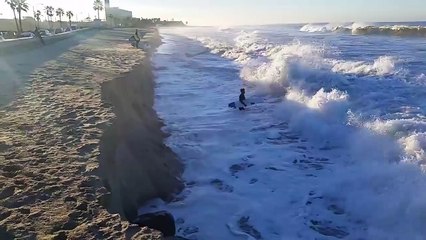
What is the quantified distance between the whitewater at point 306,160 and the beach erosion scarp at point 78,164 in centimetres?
62

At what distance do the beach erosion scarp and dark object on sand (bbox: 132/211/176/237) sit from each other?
0.24 m

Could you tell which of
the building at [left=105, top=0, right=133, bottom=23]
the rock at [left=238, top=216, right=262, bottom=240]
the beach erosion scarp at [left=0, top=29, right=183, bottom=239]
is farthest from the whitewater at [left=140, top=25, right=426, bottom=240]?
the building at [left=105, top=0, right=133, bottom=23]

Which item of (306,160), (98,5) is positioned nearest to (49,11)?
(98,5)

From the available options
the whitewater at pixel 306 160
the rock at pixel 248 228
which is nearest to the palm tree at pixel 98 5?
the whitewater at pixel 306 160

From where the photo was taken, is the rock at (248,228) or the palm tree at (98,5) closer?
the rock at (248,228)

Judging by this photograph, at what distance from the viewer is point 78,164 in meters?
5.62

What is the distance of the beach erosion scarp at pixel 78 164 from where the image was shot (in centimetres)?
416

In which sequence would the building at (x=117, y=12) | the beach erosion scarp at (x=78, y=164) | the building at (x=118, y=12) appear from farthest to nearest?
the building at (x=118, y=12)
the building at (x=117, y=12)
the beach erosion scarp at (x=78, y=164)

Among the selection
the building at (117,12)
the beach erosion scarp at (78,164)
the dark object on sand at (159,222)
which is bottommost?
the building at (117,12)

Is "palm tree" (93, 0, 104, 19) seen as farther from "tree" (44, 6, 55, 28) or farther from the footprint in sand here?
the footprint in sand

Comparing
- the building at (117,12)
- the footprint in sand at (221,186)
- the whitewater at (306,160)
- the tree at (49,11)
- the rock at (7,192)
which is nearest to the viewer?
the rock at (7,192)

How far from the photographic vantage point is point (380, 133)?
29.7 feet

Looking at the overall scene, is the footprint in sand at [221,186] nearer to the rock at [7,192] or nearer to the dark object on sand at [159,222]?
the dark object on sand at [159,222]

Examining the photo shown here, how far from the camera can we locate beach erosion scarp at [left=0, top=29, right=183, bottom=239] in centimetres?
416
